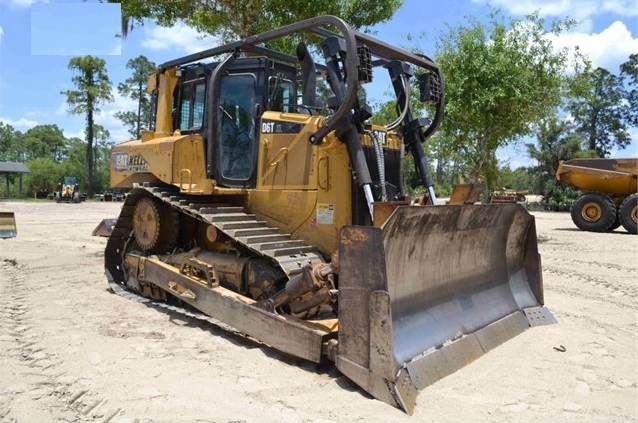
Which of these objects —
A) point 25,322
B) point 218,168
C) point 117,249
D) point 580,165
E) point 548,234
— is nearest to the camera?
point 25,322

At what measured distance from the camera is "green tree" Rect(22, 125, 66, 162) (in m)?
68.4

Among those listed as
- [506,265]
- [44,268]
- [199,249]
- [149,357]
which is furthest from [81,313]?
[506,265]

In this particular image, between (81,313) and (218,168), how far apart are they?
218cm

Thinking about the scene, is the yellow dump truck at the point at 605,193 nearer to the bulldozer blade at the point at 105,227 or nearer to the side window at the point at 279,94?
the side window at the point at 279,94

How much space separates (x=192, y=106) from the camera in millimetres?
6555

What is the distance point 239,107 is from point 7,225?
7832mm

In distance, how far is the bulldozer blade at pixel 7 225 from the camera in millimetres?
11203

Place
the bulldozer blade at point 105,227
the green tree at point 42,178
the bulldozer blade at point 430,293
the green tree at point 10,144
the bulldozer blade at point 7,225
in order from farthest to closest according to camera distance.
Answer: the green tree at point 10,144
the green tree at point 42,178
the bulldozer blade at point 7,225
the bulldozer blade at point 105,227
the bulldozer blade at point 430,293

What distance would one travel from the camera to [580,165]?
17.8 meters

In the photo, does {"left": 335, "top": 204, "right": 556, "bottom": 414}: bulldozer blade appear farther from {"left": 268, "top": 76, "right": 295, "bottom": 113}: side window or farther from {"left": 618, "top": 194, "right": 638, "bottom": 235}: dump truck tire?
{"left": 618, "top": 194, "right": 638, "bottom": 235}: dump truck tire

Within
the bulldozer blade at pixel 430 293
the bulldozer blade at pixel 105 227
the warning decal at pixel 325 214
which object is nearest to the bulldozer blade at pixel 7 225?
the bulldozer blade at pixel 105 227

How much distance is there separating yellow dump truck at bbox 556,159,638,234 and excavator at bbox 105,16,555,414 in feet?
40.4

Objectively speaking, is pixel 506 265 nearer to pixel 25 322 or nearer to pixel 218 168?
pixel 218 168

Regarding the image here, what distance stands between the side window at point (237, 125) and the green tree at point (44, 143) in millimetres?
71054
